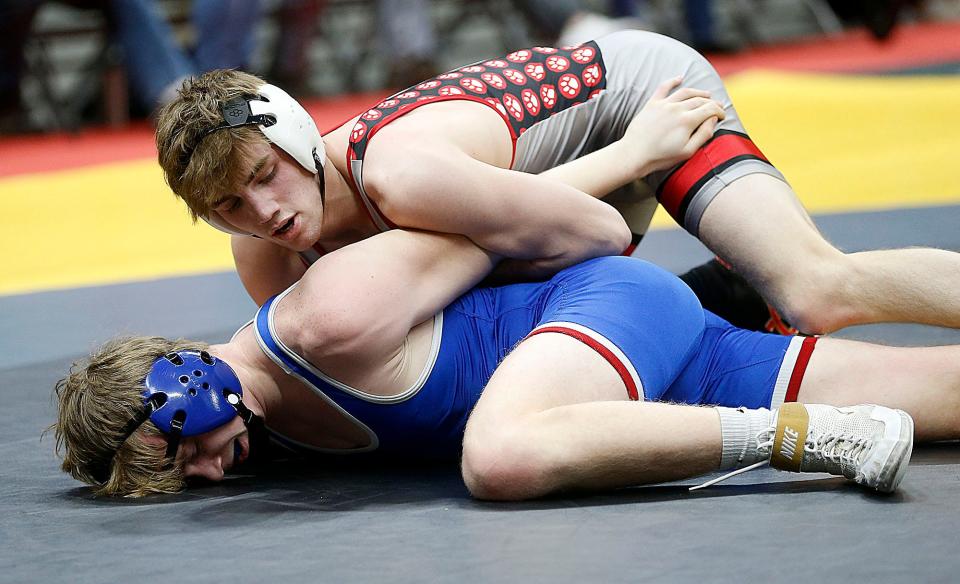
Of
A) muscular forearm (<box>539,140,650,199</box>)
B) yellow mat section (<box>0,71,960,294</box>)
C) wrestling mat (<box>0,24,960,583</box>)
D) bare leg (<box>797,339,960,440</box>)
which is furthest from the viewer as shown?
yellow mat section (<box>0,71,960,294</box>)

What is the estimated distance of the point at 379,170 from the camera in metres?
2.63

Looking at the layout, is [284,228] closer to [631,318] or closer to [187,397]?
[187,397]

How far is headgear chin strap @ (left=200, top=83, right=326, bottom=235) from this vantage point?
258 centimetres

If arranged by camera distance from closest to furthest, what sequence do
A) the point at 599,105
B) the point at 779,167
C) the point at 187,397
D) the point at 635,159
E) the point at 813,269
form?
the point at 187,397 < the point at 813,269 < the point at 635,159 < the point at 599,105 < the point at 779,167

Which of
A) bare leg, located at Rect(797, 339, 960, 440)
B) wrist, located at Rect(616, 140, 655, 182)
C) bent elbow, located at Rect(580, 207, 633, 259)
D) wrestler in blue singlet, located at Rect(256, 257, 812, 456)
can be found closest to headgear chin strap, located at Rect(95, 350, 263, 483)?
wrestler in blue singlet, located at Rect(256, 257, 812, 456)

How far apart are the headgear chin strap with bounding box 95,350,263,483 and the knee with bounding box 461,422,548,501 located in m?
0.45

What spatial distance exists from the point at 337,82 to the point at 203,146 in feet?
24.1

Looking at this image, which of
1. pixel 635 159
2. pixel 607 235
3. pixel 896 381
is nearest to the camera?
pixel 896 381

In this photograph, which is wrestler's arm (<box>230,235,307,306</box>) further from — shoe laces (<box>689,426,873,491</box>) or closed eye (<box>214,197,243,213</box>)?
shoe laces (<box>689,426,873,491</box>)

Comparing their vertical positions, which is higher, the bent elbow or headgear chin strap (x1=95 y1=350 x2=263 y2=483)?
the bent elbow

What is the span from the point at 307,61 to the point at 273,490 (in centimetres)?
691

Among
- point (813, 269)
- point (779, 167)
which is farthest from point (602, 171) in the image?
Answer: point (779, 167)

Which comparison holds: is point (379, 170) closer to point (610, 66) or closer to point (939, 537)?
point (610, 66)

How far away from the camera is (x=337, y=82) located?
975cm
